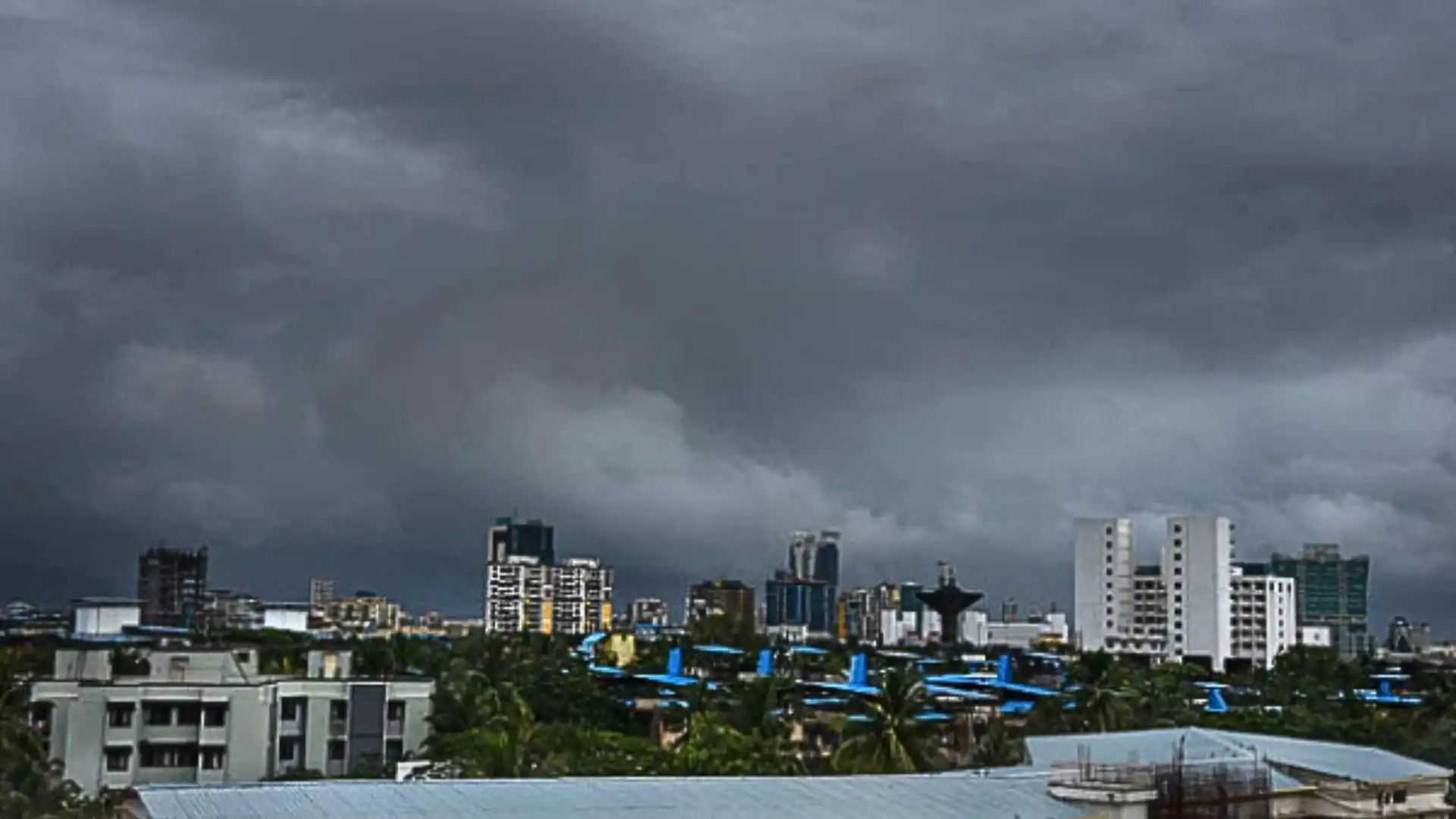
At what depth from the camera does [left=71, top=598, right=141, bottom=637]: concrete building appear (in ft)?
350

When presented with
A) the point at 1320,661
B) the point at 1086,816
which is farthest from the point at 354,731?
the point at 1320,661

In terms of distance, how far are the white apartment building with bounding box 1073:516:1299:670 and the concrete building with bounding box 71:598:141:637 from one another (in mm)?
82825

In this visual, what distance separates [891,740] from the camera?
157ft

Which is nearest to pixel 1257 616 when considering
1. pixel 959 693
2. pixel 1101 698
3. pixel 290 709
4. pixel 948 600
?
pixel 948 600

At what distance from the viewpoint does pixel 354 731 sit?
61594mm

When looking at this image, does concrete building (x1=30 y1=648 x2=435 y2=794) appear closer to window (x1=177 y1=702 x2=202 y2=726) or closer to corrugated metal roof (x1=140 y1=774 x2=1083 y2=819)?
window (x1=177 y1=702 x2=202 y2=726)

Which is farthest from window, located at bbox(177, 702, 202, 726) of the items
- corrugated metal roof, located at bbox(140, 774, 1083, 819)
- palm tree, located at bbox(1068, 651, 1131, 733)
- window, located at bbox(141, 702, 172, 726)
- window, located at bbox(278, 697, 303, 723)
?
corrugated metal roof, located at bbox(140, 774, 1083, 819)

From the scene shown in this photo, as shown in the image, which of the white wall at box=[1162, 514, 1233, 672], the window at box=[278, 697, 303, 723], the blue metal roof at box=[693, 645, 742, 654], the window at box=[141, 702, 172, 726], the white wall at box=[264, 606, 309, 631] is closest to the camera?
the window at box=[141, 702, 172, 726]

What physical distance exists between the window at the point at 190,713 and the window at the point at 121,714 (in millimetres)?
1610

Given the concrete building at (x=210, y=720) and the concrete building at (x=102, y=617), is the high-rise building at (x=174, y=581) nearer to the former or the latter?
the concrete building at (x=102, y=617)

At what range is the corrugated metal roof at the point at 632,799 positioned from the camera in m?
23.9

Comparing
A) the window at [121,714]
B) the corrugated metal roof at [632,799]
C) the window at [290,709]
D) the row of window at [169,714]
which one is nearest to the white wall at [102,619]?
the window at [290,709]

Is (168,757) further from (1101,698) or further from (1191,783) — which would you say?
(1191,783)

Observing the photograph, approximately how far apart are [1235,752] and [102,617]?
8862 centimetres
